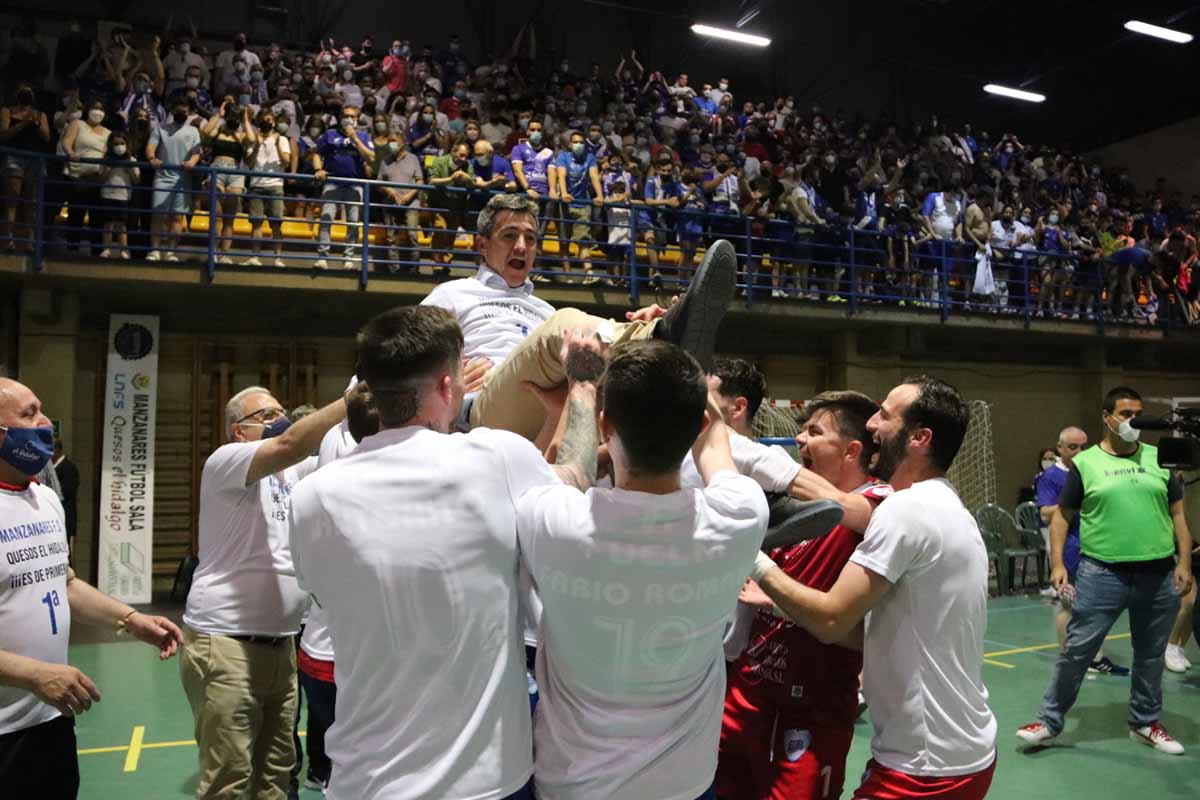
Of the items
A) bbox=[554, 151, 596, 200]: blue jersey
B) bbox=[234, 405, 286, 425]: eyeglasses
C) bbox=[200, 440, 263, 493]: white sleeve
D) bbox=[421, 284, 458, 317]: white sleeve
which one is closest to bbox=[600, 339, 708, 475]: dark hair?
bbox=[421, 284, 458, 317]: white sleeve

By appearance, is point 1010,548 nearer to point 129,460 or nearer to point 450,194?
point 450,194

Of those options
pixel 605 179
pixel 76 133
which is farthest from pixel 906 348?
pixel 76 133

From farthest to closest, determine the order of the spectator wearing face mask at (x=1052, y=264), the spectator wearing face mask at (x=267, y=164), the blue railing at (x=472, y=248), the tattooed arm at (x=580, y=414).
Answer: the spectator wearing face mask at (x=1052, y=264), the spectator wearing face mask at (x=267, y=164), the blue railing at (x=472, y=248), the tattooed arm at (x=580, y=414)

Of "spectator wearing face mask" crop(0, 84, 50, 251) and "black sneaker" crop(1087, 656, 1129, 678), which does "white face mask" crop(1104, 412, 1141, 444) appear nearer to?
"black sneaker" crop(1087, 656, 1129, 678)

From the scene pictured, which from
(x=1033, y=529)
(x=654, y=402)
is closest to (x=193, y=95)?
(x=654, y=402)

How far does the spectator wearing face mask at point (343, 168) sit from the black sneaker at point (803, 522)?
8625 mm

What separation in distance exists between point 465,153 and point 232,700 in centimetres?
838

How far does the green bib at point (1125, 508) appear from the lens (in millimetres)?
5352

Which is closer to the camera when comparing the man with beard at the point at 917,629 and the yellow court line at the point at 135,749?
the man with beard at the point at 917,629

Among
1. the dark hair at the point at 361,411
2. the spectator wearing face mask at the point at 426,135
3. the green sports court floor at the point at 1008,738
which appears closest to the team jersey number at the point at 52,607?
the dark hair at the point at 361,411

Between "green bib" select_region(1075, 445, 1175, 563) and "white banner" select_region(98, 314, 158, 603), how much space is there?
891cm

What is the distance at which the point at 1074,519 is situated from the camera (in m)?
6.51

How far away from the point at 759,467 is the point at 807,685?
0.72m

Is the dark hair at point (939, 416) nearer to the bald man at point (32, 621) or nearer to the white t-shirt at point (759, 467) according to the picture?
the white t-shirt at point (759, 467)
